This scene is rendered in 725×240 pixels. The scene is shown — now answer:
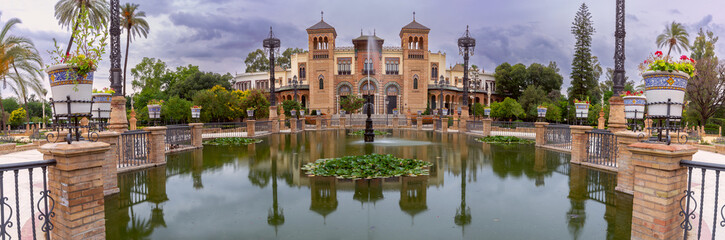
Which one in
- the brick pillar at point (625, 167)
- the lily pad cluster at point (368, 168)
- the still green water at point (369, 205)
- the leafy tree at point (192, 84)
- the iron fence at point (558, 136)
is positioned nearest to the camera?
the still green water at point (369, 205)

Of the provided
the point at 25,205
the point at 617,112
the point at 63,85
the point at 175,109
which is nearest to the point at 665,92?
the point at 63,85

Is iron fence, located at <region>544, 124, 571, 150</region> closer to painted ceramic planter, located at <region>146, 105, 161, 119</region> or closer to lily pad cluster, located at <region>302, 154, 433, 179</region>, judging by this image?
lily pad cluster, located at <region>302, 154, 433, 179</region>

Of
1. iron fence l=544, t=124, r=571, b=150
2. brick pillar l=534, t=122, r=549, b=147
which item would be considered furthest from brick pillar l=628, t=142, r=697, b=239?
brick pillar l=534, t=122, r=549, b=147

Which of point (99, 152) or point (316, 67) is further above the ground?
point (316, 67)

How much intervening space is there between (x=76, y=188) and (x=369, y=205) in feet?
13.8

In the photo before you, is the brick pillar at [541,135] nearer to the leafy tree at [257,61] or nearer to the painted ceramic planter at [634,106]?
the painted ceramic planter at [634,106]

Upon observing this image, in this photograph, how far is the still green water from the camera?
16.8 feet

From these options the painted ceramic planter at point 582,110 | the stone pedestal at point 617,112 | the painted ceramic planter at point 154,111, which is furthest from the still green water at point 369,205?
the painted ceramic planter at point 154,111

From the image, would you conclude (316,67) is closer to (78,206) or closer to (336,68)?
(336,68)

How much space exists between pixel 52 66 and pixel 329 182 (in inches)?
212

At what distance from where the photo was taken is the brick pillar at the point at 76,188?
3904 mm

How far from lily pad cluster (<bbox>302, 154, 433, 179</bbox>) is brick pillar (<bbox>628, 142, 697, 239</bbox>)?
5.25 m

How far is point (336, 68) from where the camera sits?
56375mm

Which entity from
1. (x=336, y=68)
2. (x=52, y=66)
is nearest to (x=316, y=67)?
(x=336, y=68)
